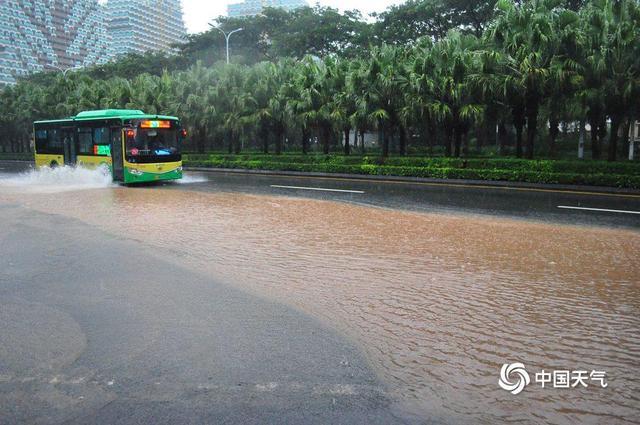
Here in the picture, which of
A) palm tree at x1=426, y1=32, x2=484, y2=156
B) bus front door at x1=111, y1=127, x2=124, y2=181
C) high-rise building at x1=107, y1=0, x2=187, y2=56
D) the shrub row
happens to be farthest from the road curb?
high-rise building at x1=107, y1=0, x2=187, y2=56

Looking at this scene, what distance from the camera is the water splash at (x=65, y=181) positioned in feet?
62.1

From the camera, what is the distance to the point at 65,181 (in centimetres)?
2177

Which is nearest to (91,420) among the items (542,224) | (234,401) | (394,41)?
(234,401)

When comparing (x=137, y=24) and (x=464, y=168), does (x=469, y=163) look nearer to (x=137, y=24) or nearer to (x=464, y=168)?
(x=464, y=168)

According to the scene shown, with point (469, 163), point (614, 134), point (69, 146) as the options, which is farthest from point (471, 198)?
point (69, 146)

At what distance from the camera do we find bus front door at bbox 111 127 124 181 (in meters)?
19.7

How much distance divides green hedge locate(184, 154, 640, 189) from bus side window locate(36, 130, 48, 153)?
29.9 ft

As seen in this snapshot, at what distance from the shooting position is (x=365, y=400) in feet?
12.0

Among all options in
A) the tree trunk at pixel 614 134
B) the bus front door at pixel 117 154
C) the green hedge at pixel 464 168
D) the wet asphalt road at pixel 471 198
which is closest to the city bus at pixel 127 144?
the bus front door at pixel 117 154

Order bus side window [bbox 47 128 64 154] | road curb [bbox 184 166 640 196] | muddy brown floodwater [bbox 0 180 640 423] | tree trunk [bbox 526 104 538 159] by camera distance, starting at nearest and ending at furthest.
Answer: muddy brown floodwater [bbox 0 180 640 423] → road curb [bbox 184 166 640 196] → tree trunk [bbox 526 104 538 159] → bus side window [bbox 47 128 64 154]

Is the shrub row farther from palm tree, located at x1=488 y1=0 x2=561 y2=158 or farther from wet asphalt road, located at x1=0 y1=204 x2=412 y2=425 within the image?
wet asphalt road, located at x1=0 y1=204 x2=412 y2=425

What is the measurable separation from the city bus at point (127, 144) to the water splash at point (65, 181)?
1.04 feet

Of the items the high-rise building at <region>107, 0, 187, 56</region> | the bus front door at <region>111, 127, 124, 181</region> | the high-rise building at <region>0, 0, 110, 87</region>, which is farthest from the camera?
the high-rise building at <region>107, 0, 187, 56</region>

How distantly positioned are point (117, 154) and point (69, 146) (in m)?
4.24
